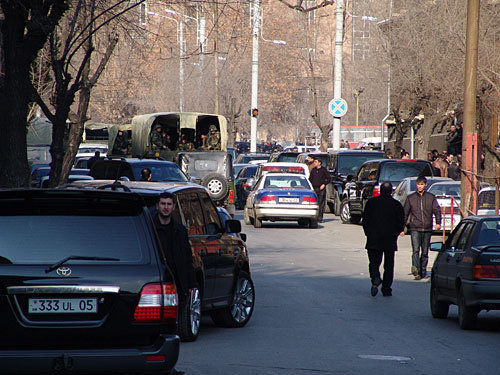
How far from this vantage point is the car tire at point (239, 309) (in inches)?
467

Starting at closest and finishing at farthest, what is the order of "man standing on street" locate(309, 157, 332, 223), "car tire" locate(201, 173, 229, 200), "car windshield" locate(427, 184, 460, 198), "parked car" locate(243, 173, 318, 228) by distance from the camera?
1. "car windshield" locate(427, 184, 460, 198)
2. "car tire" locate(201, 173, 229, 200)
3. "parked car" locate(243, 173, 318, 228)
4. "man standing on street" locate(309, 157, 332, 223)

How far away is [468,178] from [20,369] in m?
16.2

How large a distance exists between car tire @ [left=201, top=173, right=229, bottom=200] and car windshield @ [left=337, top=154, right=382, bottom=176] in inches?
302

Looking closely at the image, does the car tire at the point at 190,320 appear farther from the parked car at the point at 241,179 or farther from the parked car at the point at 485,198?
the parked car at the point at 241,179

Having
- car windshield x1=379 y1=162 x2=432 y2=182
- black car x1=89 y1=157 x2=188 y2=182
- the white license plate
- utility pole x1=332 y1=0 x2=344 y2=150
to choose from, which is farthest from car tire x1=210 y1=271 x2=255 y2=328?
utility pole x1=332 y1=0 x2=344 y2=150

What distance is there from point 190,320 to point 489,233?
157 inches

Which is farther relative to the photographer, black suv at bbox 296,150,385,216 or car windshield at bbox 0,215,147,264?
black suv at bbox 296,150,385,216

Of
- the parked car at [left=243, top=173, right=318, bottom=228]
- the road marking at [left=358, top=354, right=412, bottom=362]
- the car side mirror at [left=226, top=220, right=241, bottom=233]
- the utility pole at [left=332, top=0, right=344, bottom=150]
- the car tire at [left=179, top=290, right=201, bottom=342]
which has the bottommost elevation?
the parked car at [left=243, top=173, right=318, bottom=228]

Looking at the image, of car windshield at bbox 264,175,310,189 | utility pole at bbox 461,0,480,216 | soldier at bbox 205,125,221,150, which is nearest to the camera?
utility pole at bbox 461,0,480,216

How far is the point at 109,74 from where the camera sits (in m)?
42.4

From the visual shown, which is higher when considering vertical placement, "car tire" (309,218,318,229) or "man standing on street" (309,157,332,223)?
"man standing on street" (309,157,332,223)

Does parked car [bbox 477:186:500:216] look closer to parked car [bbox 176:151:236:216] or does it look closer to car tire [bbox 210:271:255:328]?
parked car [bbox 176:151:236:216]

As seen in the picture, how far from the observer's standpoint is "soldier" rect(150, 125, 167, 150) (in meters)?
38.3

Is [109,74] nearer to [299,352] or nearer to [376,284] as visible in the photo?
[376,284]
